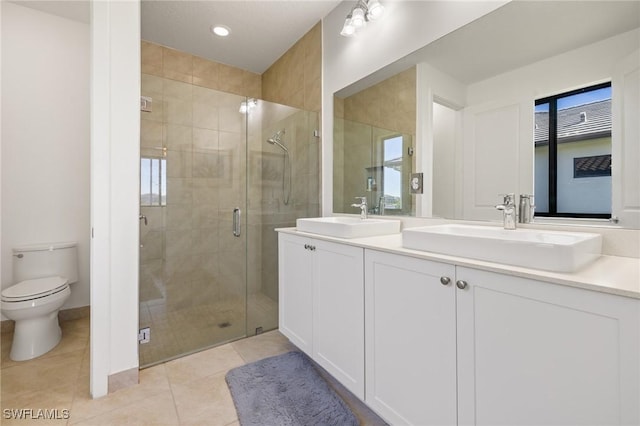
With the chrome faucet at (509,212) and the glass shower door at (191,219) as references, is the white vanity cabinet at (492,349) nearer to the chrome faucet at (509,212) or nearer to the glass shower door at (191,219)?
the chrome faucet at (509,212)

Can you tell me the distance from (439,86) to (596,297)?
1.29m

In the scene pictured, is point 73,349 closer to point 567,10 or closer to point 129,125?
point 129,125

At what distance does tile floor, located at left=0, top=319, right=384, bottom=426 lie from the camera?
4.44 ft

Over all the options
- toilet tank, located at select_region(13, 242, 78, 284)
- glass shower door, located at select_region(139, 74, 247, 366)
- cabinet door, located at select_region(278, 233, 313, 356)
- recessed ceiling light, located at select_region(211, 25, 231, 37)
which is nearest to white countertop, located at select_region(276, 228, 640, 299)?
cabinet door, located at select_region(278, 233, 313, 356)

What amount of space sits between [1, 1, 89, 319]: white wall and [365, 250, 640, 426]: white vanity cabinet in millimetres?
2548

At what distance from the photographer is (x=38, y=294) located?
70.9 inches

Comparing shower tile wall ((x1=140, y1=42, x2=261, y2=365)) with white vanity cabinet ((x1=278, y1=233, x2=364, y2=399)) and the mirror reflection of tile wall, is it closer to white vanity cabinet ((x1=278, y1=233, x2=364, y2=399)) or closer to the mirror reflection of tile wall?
white vanity cabinet ((x1=278, y1=233, x2=364, y2=399))

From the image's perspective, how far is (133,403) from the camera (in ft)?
4.75

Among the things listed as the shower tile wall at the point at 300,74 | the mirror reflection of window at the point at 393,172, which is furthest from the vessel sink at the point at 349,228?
the shower tile wall at the point at 300,74

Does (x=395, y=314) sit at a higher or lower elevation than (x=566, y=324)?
lower

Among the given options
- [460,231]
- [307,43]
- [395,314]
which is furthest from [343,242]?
[307,43]

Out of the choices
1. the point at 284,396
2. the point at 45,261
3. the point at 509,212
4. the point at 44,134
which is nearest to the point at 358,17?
the point at 509,212

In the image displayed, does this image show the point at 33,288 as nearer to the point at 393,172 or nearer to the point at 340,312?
the point at 340,312

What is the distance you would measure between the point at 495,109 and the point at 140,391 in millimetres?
2355
